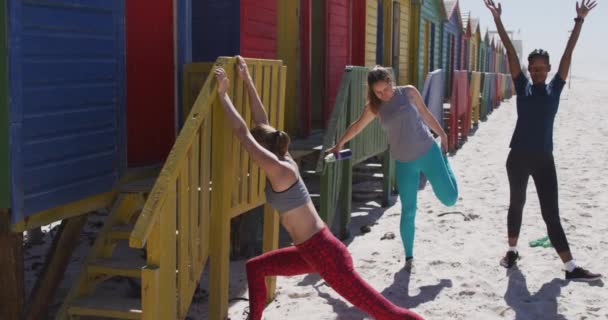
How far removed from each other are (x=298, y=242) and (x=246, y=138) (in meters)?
0.62

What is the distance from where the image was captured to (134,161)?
5719 mm

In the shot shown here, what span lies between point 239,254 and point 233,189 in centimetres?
198

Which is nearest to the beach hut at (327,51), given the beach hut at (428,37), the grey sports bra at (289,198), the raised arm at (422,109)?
the raised arm at (422,109)

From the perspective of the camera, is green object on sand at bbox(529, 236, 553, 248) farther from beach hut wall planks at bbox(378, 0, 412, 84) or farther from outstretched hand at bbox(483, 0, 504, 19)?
beach hut wall planks at bbox(378, 0, 412, 84)

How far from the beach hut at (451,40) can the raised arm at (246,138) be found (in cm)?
1839

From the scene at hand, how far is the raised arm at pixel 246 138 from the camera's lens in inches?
145

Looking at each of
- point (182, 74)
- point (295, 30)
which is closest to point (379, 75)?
point (182, 74)

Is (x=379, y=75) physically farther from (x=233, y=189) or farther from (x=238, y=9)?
(x=238, y=9)

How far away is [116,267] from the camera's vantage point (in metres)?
4.22

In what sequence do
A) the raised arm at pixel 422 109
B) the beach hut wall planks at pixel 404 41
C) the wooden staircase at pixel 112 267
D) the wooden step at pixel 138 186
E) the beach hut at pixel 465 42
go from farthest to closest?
the beach hut at pixel 465 42
the beach hut wall planks at pixel 404 41
the raised arm at pixel 422 109
the wooden step at pixel 138 186
the wooden staircase at pixel 112 267

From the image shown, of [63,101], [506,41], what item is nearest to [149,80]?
[63,101]

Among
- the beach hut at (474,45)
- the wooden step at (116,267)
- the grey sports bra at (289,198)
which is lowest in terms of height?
the wooden step at (116,267)

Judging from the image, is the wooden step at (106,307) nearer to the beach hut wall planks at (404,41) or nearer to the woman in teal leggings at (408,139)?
the woman in teal leggings at (408,139)

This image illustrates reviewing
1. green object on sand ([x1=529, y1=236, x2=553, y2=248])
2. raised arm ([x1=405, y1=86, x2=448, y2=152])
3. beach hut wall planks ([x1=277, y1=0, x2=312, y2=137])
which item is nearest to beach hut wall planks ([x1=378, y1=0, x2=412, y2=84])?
beach hut wall planks ([x1=277, y1=0, x2=312, y2=137])
